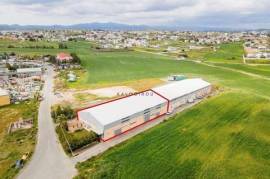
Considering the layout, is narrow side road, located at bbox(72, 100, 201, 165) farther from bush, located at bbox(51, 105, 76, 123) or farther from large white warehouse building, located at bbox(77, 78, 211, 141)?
bush, located at bbox(51, 105, 76, 123)

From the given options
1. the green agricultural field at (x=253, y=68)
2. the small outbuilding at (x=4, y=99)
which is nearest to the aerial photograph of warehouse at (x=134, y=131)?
the small outbuilding at (x=4, y=99)

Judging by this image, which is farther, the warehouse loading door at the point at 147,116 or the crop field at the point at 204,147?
the warehouse loading door at the point at 147,116

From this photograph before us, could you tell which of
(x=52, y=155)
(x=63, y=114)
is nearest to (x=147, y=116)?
(x=63, y=114)

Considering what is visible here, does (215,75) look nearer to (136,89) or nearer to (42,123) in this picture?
(136,89)

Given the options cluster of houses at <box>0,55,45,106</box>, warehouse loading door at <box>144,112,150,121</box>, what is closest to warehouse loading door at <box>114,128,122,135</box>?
warehouse loading door at <box>144,112,150,121</box>

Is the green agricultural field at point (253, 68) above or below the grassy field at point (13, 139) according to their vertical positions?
above

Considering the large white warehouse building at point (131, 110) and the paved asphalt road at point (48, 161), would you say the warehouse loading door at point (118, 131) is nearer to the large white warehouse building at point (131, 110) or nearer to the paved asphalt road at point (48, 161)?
the large white warehouse building at point (131, 110)
